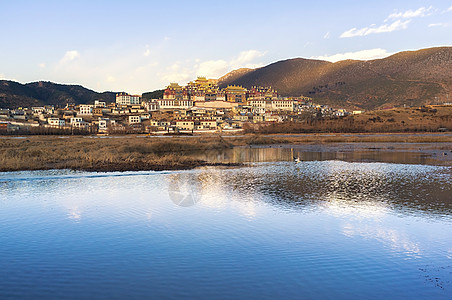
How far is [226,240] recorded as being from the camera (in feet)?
42.6

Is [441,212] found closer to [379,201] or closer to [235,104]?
[379,201]

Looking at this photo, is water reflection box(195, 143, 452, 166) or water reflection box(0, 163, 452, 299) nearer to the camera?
water reflection box(0, 163, 452, 299)

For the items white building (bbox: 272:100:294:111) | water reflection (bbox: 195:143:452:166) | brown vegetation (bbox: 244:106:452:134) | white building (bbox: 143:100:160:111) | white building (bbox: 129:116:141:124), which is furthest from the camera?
white building (bbox: 272:100:294:111)

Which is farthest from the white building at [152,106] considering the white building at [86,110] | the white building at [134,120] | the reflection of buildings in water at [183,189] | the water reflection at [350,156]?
the reflection of buildings in water at [183,189]

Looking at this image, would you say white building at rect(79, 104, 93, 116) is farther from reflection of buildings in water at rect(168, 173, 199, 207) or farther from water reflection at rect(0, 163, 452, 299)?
water reflection at rect(0, 163, 452, 299)

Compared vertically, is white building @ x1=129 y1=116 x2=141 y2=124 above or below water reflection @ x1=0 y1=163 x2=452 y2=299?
above

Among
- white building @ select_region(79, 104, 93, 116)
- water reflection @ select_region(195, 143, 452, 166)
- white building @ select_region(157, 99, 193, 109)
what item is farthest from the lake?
white building @ select_region(157, 99, 193, 109)

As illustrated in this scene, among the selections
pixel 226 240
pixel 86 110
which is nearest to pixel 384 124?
pixel 226 240

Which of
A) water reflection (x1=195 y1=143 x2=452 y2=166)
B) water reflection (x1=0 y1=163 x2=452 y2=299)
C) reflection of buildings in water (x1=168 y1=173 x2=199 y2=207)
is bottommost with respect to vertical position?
water reflection (x1=0 y1=163 x2=452 y2=299)

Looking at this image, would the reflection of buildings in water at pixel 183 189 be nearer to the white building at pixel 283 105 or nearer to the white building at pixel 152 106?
the white building at pixel 152 106

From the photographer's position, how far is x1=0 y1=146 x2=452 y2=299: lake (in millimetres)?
9250

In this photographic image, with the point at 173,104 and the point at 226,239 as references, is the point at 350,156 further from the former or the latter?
the point at 173,104

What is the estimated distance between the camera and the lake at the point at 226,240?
30.3ft

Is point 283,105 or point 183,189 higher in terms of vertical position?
point 283,105
